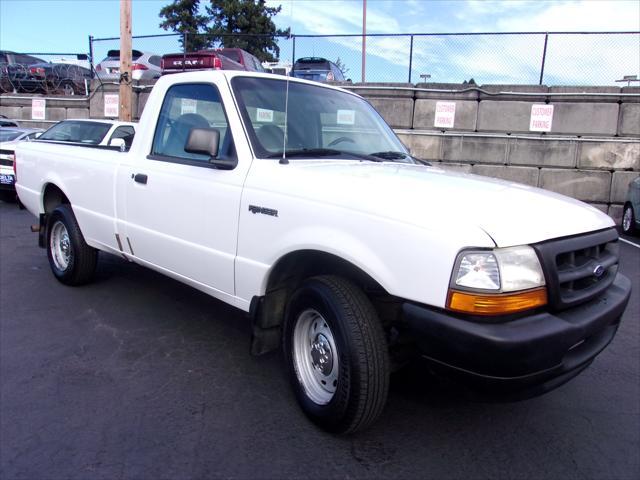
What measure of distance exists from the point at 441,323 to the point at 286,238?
0.99 meters

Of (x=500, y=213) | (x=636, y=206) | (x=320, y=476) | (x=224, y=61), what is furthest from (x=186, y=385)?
(x=224, y=61)

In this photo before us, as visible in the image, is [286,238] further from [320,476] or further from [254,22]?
[254,22]

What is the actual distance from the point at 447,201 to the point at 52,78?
1772cm

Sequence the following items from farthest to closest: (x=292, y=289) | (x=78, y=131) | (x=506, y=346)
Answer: (x=78, y=131) → (x=292, y=289) → (x=506, y=346)

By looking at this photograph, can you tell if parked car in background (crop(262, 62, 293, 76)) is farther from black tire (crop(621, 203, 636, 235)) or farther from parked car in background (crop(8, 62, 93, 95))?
black tire (crop(621, 203, 636, 235))

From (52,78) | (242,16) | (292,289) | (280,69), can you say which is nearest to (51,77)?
(52,78)

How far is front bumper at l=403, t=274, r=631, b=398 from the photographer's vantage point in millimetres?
2066

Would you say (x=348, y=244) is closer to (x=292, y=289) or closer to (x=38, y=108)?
(x=292, y=289)

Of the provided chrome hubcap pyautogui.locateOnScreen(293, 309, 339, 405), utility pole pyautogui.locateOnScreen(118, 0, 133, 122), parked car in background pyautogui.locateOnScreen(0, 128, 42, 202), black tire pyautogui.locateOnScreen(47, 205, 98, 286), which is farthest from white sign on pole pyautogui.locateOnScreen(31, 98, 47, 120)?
chrome hubcap pyautogui.locateOnScreen(293, 309, 339, 405)

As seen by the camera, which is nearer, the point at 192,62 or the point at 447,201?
the point at 447,201

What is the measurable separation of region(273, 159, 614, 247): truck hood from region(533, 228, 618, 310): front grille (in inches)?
2.1

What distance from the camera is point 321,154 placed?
10.7 feet

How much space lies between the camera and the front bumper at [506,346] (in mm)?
2066

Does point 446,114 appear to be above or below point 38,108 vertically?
above
